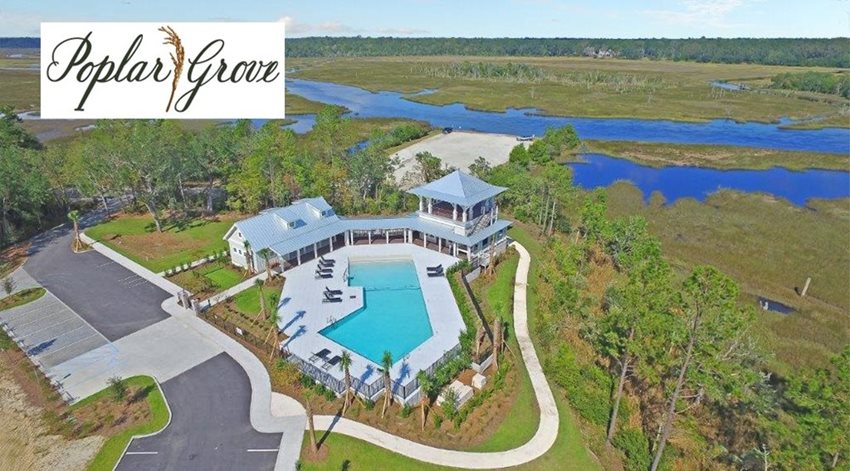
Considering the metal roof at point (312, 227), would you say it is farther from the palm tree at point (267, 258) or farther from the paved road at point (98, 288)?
the paved road at point (98, 288)

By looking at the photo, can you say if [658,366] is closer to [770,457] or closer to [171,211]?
[770,457]

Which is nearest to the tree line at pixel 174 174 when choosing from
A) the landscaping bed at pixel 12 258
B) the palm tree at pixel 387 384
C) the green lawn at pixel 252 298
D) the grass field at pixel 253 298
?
the landscaping bed at pixel 12 258

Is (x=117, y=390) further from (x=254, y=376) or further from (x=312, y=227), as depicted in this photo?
(x=312, y=227)

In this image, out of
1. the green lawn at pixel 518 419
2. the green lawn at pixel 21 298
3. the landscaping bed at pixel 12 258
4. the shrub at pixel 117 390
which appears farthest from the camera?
the landscaping bed at pixel 12 258

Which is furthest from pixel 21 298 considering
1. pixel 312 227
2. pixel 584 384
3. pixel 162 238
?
pixel 584 384

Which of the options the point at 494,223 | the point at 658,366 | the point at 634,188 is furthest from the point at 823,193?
the point at 658,366

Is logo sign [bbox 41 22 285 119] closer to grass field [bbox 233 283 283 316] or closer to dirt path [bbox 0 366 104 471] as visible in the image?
grass field [bbox 233 283 283 316]

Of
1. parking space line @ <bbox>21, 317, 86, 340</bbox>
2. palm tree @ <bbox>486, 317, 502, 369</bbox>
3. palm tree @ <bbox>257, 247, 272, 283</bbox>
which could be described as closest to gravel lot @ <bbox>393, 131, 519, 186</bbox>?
palm tree @ <bbox>257, 247, 272, 283</bbox>
